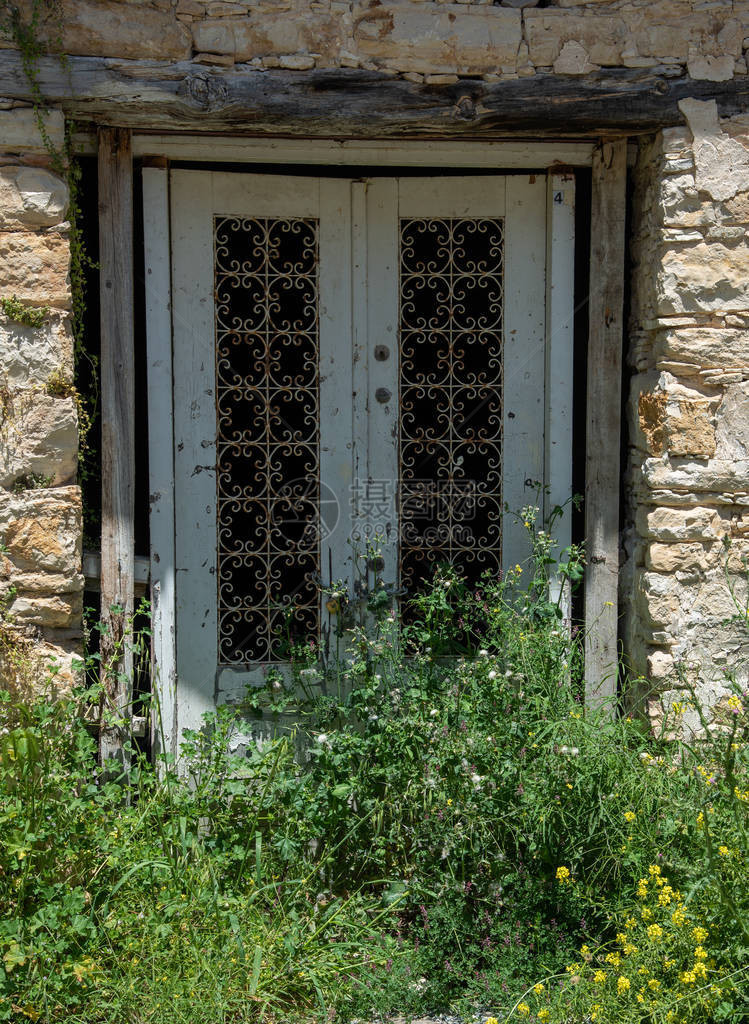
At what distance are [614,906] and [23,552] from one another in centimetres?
249

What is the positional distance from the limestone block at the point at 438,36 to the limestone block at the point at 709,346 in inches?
51.0

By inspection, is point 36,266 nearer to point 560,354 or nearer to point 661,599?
point 560,354

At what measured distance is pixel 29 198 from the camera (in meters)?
3.32

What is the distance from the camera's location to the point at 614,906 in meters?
3.03

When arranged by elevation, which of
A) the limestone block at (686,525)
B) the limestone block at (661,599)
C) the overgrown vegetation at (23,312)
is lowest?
the limestone block at (661,599)

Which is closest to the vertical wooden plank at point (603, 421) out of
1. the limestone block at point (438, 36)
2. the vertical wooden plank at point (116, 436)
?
the limestone block at point (438, 36)

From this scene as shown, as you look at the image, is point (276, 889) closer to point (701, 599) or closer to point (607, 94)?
→ point (701, 599)

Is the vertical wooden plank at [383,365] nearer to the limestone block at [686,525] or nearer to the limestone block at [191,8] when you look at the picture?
the limestone block at [191,8]

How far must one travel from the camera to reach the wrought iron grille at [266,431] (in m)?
3.86

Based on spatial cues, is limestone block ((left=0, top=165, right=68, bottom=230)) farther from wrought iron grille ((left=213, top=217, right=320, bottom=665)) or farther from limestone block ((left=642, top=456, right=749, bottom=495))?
limestone block ((left=642, top=456, right=749, bottom=495))

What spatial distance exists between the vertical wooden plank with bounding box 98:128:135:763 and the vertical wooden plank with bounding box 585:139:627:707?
6.45 feet

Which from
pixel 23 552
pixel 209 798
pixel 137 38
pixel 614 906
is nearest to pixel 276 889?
pixel 209 798

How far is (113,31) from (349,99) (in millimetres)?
926

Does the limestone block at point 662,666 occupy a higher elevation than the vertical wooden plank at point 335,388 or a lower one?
lower
